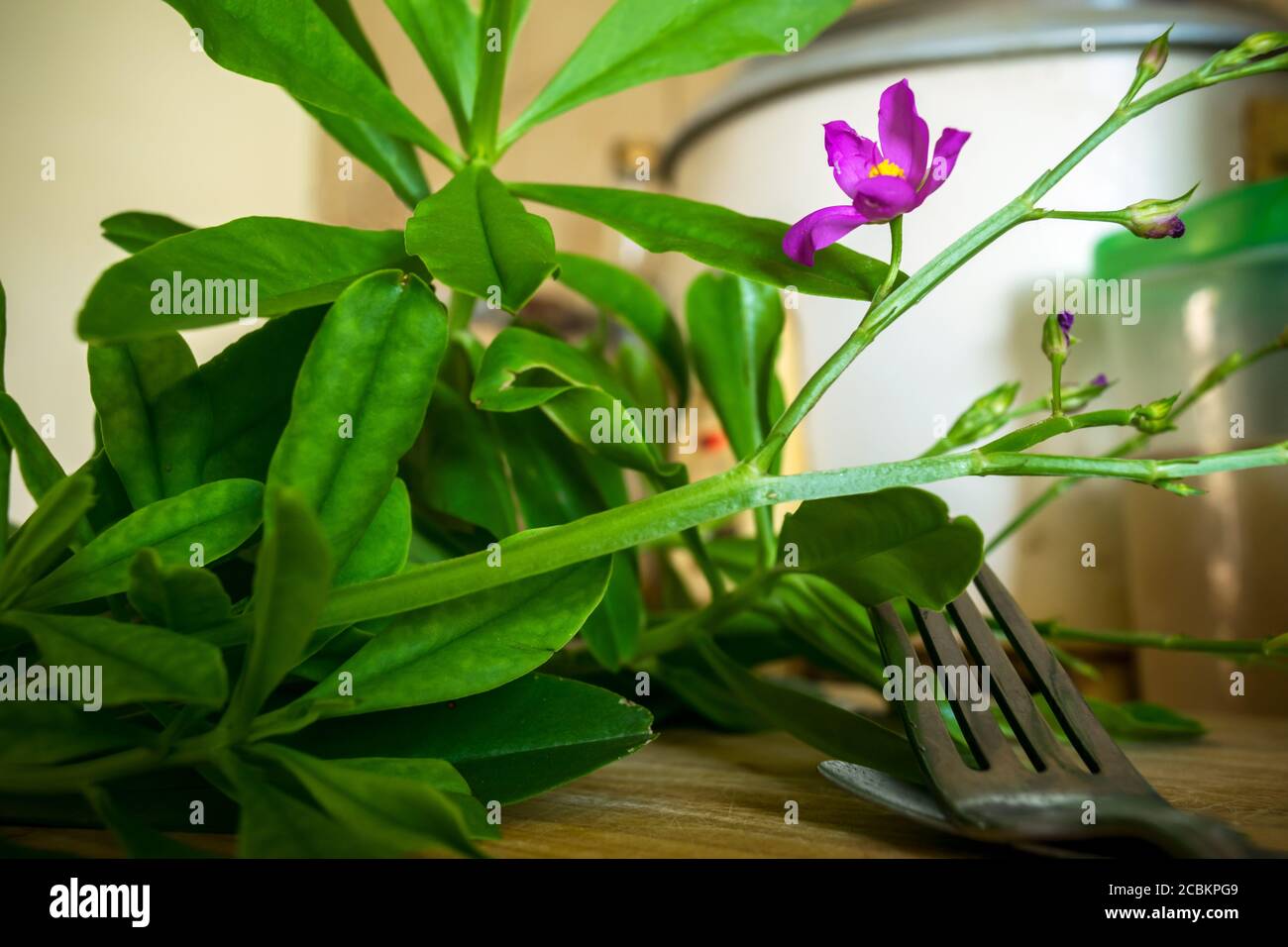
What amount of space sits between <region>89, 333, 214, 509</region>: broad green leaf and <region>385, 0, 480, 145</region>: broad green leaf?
141 mm

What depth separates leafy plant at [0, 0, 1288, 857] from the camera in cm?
22

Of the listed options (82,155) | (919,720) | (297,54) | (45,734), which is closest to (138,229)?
(297,54)

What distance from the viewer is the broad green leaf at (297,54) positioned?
1.00ft

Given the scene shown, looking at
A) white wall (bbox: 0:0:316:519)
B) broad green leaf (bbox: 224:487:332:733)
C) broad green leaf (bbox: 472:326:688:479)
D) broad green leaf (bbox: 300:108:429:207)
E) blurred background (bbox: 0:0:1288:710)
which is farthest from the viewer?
white wall (bbox: 0:0:316:519)

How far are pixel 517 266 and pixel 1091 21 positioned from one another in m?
0.55

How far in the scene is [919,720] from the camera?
10.9 inches

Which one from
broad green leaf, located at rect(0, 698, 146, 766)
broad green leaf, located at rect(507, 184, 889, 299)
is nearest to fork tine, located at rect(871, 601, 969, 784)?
broad green leaf, located at rect(507, 184, 889, 299)

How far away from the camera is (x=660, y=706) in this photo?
471 millimetres

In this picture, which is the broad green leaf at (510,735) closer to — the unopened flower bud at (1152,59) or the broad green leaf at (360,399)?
the broad green leaf at (360,399)

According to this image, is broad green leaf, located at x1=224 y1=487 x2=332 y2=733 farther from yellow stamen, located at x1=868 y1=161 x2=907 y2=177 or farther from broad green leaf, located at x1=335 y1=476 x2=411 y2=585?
yellow stamen, located at x1=868 y1=161 x2=907 y2=177

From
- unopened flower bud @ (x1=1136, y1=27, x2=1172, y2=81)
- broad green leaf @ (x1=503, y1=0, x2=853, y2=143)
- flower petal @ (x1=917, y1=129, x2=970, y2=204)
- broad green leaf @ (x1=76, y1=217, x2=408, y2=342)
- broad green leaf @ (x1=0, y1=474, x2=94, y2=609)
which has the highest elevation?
broad green leaf @ (x1=503, y1=0, x2=853, y2=143)

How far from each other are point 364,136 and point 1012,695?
12.2 inches

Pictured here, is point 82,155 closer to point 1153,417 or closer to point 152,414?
point 152,414

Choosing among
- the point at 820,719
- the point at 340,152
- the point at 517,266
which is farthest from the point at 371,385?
the point at 340,152
